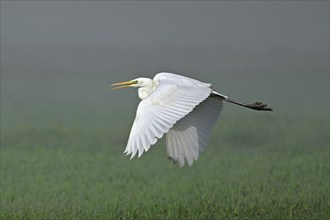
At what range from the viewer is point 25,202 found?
335 inches

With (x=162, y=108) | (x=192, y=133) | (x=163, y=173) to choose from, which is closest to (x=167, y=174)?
(x=163, y=173)

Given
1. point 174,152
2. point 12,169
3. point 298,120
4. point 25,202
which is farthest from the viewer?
point 298,120

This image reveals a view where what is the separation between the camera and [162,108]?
6.08m

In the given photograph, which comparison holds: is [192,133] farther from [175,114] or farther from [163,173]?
[163,173]

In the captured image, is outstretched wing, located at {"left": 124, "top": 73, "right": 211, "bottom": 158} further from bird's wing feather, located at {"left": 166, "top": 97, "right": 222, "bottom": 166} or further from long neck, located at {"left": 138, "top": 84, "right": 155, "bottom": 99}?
bird's wing feather, located at {"left": 166, "top": 97, "right": 222, "bottom": 166}

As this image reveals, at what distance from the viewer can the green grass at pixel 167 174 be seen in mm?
7809

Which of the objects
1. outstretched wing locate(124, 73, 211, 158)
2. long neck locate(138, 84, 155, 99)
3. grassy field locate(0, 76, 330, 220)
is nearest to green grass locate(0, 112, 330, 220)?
grassy field locate(0, 76, 330, 220)

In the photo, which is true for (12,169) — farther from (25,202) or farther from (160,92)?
(160,92)

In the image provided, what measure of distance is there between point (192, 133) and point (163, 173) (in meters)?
3.45

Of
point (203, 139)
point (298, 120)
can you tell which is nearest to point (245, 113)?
point (298, 120)

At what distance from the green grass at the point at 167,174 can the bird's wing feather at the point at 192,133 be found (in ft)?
3.02

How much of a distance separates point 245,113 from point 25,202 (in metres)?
6.11

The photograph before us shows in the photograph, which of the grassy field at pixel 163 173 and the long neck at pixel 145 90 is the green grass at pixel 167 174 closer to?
the grassy field at pixel 163 173

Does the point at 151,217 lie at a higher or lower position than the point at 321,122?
higher
